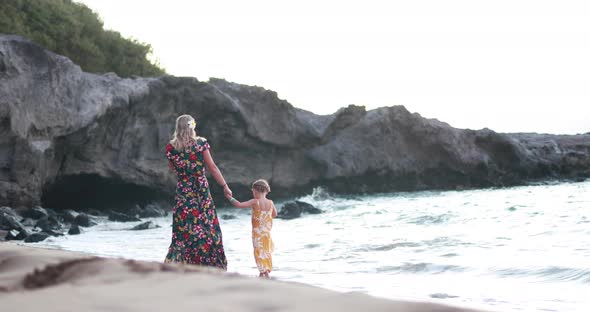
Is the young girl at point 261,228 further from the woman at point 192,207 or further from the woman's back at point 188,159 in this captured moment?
the woman's back at point 188,159

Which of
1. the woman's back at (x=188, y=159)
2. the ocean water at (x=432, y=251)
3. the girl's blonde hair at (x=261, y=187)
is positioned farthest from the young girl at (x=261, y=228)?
the woman's back at (x=188, y=159)

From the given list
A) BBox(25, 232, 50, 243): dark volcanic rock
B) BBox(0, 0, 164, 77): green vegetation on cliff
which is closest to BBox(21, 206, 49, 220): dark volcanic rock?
BBox(25, 232, 50, 243): dark volcanic rock

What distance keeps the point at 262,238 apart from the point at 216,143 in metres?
15.5

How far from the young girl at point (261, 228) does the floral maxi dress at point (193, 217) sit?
14.6 inches

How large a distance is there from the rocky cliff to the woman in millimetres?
9101

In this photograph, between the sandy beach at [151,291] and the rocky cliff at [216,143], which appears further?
the rocky cliff at [216,143]

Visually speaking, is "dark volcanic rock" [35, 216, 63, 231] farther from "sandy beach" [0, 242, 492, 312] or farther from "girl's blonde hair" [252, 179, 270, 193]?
"sandy beach" [0, 242, 492, 312]

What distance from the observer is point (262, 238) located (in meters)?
6.22

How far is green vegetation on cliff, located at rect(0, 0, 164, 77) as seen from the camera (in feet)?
73.2

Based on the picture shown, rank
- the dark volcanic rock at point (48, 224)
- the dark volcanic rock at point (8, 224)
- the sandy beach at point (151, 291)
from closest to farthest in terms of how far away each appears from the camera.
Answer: the sandy beach at point (151, 291) → the dark volcanic rock at point (8, 224) → the dark volcanic rock at point (48, 224)

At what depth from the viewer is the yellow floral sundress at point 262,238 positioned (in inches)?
244

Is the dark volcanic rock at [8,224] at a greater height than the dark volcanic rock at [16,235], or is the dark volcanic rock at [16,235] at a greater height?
the dark volcanic rock at [8,224]

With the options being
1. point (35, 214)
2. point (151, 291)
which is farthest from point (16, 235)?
point (151, 291)

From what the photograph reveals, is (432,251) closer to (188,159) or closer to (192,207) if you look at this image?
(192,207)
